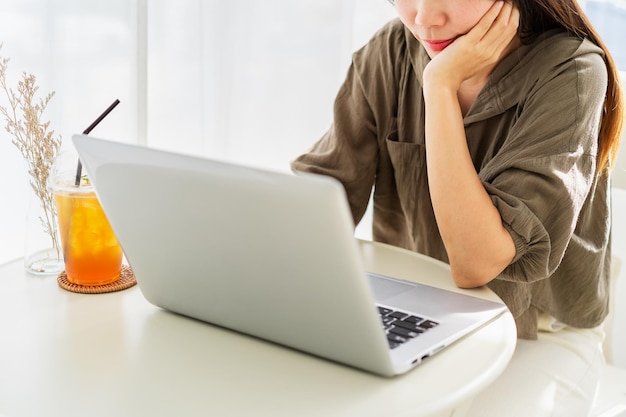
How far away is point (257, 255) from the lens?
2.84 ft

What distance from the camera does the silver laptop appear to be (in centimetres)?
79

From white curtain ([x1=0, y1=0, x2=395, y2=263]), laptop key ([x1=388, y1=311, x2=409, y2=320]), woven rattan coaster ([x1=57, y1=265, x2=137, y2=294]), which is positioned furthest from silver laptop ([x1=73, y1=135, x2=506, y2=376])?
white curtain ([x1=0, y1=0, x2=395, y2=263])

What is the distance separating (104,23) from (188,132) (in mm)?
547

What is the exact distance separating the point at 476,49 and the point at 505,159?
7.3 inches

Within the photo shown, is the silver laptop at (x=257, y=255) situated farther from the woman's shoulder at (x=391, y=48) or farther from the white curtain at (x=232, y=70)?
the white curtain at (x=232, y=70)

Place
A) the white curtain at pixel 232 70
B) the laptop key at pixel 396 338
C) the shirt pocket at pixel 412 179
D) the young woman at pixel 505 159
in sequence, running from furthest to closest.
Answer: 1. the white curtain at pixel 232 70
2. the shirt pocket at pixel 412 179
3. the young woman at pixel 505 159
4. the laptop key at pixel 396 338

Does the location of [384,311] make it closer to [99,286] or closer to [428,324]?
[428,324]

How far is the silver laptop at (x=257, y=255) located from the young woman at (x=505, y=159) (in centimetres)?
23

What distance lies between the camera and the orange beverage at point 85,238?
44.3 inches

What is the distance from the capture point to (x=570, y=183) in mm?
1228

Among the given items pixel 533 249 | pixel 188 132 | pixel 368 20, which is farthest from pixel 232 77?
pixel 533 249

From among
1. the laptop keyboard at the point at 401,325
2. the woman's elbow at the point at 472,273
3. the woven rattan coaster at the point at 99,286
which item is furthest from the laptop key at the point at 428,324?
the woven rattan coaster at the point at 99,286

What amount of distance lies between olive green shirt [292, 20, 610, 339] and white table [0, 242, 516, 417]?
0.23 metres

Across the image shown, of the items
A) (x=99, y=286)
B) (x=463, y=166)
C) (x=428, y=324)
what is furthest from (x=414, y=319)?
(x=99, y=286)
